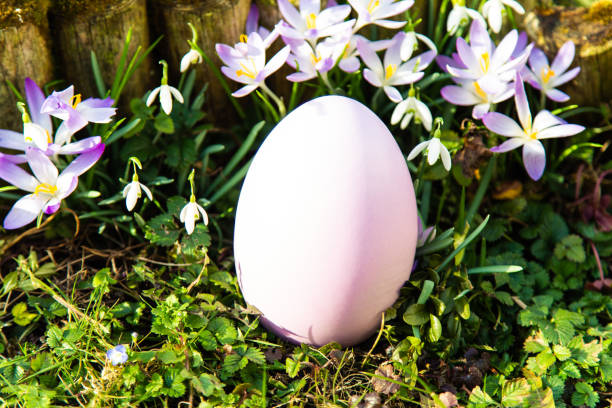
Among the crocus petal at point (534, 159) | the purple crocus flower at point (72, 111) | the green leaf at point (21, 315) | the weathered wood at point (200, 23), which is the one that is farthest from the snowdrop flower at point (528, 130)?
the green leaf at point (21, 315)

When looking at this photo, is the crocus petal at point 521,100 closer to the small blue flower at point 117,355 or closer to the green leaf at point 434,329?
the green leaf at point 434,329

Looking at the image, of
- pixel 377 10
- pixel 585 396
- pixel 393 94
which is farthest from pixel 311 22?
pixel 585 396

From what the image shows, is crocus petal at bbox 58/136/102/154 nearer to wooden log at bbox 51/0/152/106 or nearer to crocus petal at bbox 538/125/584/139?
wooden log at bbox 51/0/152/106

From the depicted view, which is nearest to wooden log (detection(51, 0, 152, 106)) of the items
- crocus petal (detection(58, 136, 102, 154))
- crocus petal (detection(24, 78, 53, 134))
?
crocus petal (detection(24, 78, 53, 134))

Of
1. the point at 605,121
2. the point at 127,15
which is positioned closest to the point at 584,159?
the point at 605,121

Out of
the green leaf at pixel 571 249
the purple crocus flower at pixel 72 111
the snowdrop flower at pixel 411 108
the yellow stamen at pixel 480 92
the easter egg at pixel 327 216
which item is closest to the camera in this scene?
the easter egg at pixel 327 216

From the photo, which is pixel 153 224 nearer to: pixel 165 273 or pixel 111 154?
pixel 165 273
